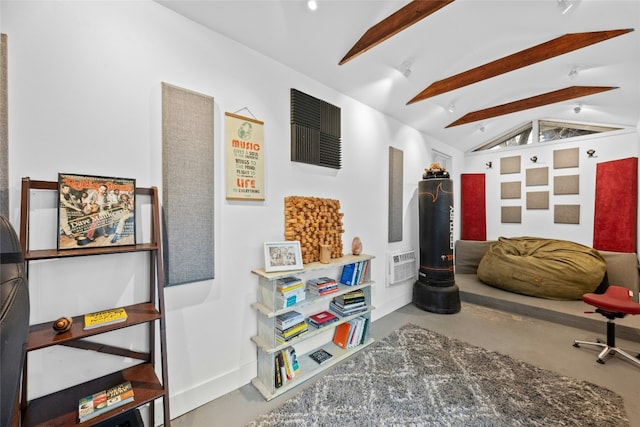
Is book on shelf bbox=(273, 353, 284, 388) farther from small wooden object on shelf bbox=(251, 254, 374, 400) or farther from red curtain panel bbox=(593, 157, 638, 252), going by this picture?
red curtain panel bbox=(593, 157, 638, 252)

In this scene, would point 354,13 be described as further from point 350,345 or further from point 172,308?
point 350,345

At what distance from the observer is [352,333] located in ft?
8.61

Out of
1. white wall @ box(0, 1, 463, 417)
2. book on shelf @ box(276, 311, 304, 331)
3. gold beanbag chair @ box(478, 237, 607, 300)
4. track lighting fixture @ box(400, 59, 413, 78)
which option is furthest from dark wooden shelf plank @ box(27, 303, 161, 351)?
gold beanbag chair @ box(478, 237, 607, 300)

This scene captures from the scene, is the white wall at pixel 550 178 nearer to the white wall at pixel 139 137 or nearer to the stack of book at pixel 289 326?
the white wall at pixel 139 137

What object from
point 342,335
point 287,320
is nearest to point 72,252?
point 287,320

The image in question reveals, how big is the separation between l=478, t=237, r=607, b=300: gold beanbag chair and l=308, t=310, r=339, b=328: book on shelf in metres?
3.03

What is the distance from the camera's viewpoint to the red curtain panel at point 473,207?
5234 millimetres

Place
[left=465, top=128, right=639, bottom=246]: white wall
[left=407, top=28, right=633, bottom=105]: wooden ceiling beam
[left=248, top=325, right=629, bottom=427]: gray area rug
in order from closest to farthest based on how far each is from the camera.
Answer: [left=248, top=325, right=629, bottom=427]: gray area rug
[left=407, top=28, right=633, bottom=105]: wooden ceiling beam
[left=465, top=128, right=639, bottom=246]: white wall

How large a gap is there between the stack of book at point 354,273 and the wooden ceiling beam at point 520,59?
7.26ft

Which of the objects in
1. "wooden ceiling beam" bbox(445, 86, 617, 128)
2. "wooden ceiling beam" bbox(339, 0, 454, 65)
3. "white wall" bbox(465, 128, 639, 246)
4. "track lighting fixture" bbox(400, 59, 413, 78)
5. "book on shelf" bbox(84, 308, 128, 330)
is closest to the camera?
"book on shelf" bbox(84, 308, 128, 330)

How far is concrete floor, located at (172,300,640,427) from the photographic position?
181 cm

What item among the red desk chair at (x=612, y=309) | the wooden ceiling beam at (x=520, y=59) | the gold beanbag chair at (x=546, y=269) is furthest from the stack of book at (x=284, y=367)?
the gold beanbag chair at (x=546, y=269)

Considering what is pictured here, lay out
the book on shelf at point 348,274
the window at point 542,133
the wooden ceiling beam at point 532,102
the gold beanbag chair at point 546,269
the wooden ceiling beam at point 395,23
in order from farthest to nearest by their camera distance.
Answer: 1. the window at point 542,133
2. the gold beanbag chair at point 546,269
3. the wooden ceiling beam at point 532,102
4. the book on shelf at point 348,274
5. the wooden ceiling beam at point 395,23

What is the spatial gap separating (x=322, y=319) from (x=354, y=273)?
566 millimetres
